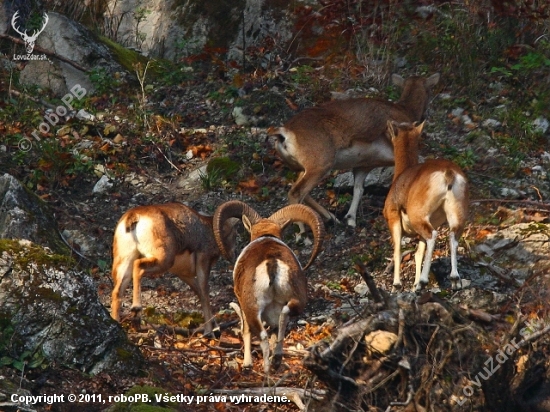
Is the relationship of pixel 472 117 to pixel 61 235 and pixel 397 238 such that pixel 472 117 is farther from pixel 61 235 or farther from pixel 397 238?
pixel 61 235

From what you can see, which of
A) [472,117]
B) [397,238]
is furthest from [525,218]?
[472,117]

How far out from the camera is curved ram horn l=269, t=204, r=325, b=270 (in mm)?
11812

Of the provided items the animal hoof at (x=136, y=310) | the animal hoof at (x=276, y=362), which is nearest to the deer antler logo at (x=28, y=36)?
the animal hoof at (x=136, y=310)

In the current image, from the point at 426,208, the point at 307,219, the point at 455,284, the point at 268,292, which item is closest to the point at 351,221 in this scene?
the point at 426,208

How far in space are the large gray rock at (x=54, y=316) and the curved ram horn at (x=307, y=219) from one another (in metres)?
2.72

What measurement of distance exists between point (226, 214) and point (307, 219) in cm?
104

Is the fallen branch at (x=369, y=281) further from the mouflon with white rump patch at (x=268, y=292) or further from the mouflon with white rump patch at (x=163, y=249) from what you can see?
the mouflon with white rump patch at (x=163, y=249)

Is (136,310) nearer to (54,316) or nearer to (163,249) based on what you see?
(163,249)

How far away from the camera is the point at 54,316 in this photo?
9.49 m

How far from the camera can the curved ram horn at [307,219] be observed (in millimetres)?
11812

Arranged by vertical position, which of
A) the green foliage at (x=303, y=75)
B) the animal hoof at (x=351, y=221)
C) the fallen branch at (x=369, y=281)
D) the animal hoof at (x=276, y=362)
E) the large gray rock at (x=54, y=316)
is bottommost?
the animal hoof at (x=276, y=362)

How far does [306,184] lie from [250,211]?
8.21ft

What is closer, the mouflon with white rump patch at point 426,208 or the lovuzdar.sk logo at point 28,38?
the mouflon with white rump patch at point 426,208

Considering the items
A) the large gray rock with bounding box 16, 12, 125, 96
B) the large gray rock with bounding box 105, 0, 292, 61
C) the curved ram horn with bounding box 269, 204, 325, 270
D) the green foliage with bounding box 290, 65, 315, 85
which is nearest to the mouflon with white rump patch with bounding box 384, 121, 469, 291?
the curved ram horn with bounding box 269, 204, 325, 270
